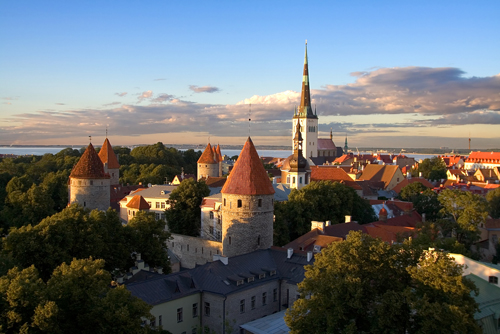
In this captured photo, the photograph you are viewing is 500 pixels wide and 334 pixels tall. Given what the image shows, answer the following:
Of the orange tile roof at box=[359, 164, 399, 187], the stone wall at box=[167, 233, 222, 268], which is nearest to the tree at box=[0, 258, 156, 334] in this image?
the stone wall at box=[167, 233, 222, 268]

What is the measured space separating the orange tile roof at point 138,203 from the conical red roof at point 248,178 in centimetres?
1881

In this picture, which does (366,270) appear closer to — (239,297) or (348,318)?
(348,318)

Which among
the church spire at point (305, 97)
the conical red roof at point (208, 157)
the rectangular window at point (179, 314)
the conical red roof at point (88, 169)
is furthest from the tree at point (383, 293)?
the church spire at point (305, 97)

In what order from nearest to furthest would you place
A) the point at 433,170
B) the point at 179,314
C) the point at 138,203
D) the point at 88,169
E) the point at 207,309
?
the point at 179,314 < the point at 207,309 < the point at 88,169 < the point at 138,203 < the point at 433,170

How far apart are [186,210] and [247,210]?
1352cm

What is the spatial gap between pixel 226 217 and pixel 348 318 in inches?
561

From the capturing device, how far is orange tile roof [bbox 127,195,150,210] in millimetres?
47062

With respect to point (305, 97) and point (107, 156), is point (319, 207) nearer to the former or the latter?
point (107, 156)

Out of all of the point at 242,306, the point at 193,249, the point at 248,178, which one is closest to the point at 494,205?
the point at 193,249

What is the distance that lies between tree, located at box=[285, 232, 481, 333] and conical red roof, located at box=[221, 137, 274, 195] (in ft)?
37.2

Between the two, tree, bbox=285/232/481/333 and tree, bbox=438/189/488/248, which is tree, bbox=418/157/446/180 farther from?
tree, bbox=285/232/481/333

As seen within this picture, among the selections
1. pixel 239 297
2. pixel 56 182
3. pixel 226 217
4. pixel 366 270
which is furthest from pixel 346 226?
pixel 56 182

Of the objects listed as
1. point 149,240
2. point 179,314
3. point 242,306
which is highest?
point 149,240

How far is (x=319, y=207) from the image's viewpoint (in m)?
43.4
